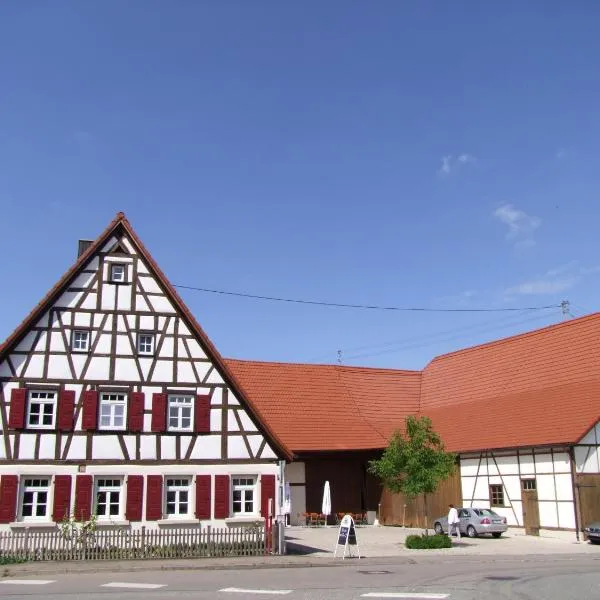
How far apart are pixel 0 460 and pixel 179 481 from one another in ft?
19.2

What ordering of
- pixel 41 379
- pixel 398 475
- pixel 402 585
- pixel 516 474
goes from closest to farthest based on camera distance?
1. pixel 402 585
2. pixel 41 379
3. pixel 398 475
4. pixel 516 474

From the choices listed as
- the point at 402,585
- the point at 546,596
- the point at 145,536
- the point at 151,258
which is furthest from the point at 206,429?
the point at 546,596

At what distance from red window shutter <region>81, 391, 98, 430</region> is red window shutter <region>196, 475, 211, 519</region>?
403 cm

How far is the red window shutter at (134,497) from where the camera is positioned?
24766 mm

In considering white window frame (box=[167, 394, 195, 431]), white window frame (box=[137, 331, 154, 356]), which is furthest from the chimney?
white window frame (box=[167, 394, 195, 431])

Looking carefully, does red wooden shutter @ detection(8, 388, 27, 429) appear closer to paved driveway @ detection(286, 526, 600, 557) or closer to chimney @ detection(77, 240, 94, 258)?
chimney @ detection(77, 240, 94, 258)

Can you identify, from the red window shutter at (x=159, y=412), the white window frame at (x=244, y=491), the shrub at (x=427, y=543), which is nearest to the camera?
the red window shutter at (x=159, y=412)

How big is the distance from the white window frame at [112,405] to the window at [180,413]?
1.58 meters

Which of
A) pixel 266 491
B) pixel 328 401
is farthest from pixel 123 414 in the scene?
pixel 328 401

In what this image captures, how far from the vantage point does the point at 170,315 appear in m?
27.1

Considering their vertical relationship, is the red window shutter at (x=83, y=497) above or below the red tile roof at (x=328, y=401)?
below

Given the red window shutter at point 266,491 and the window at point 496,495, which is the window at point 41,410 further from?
the window at point 496,495

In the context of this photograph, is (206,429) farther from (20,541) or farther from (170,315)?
(20,541)

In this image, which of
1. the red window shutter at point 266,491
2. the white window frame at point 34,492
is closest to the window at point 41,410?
the white window frame at point 34,492
